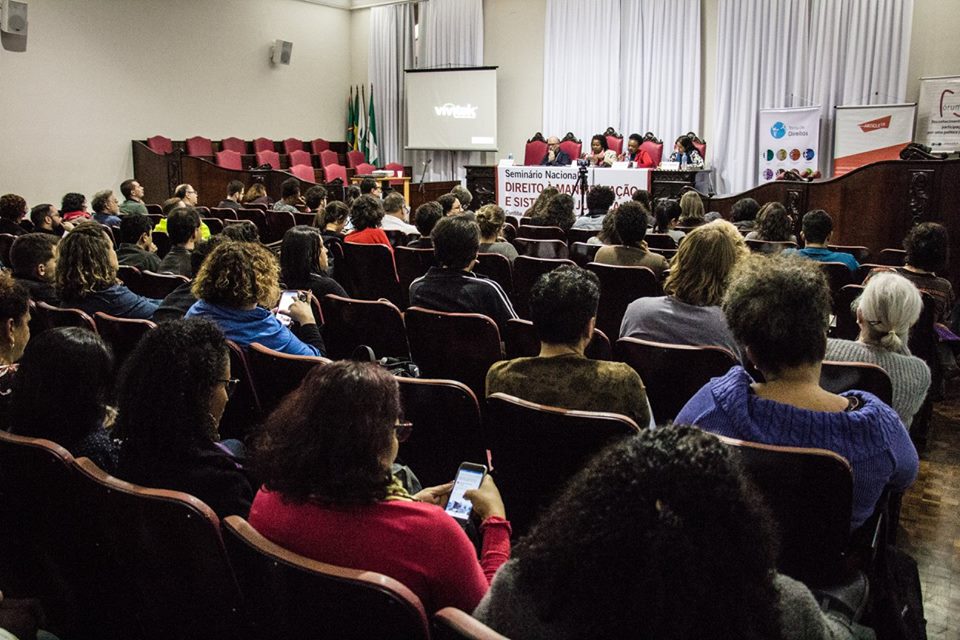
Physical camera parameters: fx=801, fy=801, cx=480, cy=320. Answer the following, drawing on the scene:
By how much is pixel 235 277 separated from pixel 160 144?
10.1m

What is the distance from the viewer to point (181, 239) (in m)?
4.91

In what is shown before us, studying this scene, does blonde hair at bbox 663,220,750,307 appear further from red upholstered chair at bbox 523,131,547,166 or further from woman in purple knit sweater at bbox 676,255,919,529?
red upholstered chair at bbox 523,131,547,166

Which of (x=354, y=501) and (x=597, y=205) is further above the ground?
(x=597, y=205)

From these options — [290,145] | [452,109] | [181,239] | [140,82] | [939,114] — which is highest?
[140,82]

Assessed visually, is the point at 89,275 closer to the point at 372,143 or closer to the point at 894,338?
the point at 894,338

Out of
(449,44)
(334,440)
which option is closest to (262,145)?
(449,44)

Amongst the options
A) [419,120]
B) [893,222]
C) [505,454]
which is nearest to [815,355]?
[505,454]

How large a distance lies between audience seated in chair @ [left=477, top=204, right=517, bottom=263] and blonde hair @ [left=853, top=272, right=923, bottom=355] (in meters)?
2.77

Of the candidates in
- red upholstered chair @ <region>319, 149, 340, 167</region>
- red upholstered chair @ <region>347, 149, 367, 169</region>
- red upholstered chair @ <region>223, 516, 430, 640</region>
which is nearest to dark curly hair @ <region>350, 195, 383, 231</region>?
red upholstered chair @ <region>223, 516, 430, 640</region>

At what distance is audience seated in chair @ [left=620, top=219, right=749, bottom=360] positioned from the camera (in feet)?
9.66

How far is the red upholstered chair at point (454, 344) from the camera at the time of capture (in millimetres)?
3104

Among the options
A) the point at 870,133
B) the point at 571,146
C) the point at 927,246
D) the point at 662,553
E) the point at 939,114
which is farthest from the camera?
the point at 571,146

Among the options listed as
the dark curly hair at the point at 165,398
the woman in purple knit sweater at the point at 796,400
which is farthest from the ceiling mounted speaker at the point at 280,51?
the woman in purple knit sweater at the point at 796,400

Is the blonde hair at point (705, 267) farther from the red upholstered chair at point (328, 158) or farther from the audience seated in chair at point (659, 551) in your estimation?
the red upholstered chair at point (328, 158)
